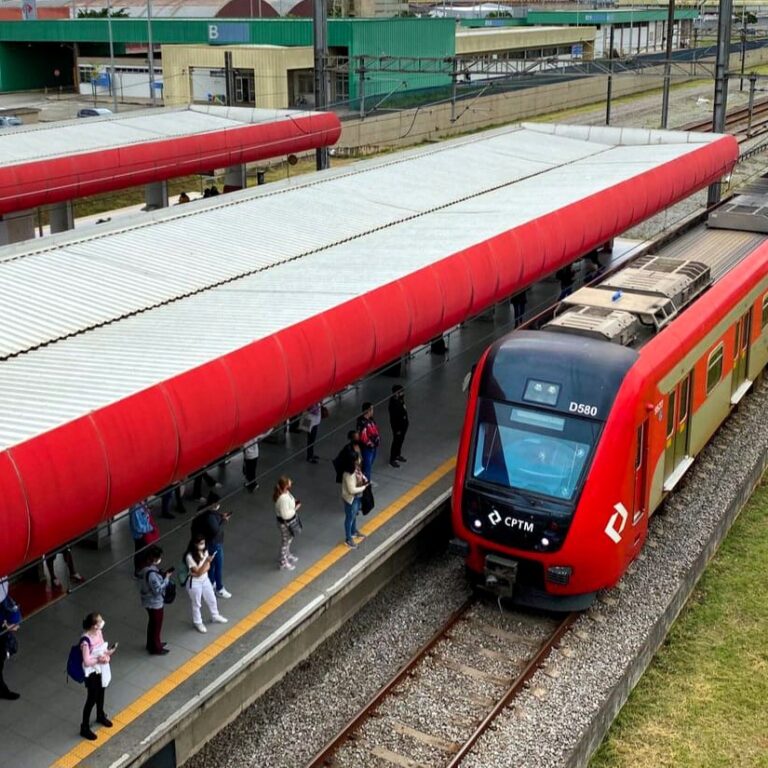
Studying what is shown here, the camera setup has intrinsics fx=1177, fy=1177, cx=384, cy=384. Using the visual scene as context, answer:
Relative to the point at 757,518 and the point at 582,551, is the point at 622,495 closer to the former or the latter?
the point at 582,551

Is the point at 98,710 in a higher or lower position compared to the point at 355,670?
higher

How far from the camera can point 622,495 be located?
12930mm

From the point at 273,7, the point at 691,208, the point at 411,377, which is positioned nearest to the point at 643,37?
the point at 273,7

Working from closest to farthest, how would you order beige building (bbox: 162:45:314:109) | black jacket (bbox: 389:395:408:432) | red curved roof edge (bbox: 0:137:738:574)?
red curved roof edge (bbox: 0:137:738:574)
black jacket (bbox: 389:395:408:432)
beige building (bbox: 162:45:314:109)

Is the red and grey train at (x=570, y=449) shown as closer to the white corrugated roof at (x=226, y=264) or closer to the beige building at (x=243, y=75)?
the white corrugated roof at (x=226, y=264)

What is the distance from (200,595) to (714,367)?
832 cm

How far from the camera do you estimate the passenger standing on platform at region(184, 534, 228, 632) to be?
1172 centimetres

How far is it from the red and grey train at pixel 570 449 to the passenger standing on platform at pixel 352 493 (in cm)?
111

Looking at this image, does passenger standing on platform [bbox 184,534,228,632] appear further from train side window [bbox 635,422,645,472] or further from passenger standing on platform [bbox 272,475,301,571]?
train side window [bbox 635,422,645,472]

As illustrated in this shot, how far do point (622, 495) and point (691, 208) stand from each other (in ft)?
87.5

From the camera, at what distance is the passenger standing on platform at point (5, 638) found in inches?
420

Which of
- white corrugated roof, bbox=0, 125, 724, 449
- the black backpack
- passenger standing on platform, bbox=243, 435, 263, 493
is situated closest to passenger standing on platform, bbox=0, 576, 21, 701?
the black backpack

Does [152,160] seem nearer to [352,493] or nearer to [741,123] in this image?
[352,493]

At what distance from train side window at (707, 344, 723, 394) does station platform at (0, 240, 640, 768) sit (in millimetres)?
3781
